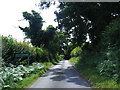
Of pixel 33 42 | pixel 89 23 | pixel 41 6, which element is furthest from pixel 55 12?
pixel 33 42

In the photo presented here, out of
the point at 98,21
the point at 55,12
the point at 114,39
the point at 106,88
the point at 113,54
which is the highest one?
the point at 55,12

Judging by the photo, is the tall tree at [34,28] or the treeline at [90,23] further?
the tall tree at [34,28]

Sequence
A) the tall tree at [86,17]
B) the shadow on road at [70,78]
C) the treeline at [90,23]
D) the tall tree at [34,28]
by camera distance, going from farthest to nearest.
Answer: the tall tree at [34,28] → the tall tree at [86,17] → the treeline at [90,23] → the shadow on road at [70,78]

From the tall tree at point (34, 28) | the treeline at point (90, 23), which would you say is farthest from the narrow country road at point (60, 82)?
the tall tree at point (34, 28)

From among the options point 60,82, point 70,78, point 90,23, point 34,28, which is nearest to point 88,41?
point 90,23

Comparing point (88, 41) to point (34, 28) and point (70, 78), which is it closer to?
point (70, 78)

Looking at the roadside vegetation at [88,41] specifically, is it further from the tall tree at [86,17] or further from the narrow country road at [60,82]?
the narrow country road at [60,82]

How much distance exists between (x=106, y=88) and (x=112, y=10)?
45.8 ft

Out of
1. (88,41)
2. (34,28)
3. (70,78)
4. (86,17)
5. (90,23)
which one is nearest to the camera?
(70,78)

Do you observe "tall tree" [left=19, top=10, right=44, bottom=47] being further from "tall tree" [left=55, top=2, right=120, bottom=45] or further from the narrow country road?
the narrow country road

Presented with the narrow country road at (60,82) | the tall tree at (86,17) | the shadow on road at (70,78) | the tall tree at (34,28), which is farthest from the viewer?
the tall tree at (34,28)

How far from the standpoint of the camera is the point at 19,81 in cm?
1110

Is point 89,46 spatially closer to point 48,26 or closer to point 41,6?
point 41,6

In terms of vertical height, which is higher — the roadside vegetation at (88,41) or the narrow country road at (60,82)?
the roadside vegetation at (88,41)
